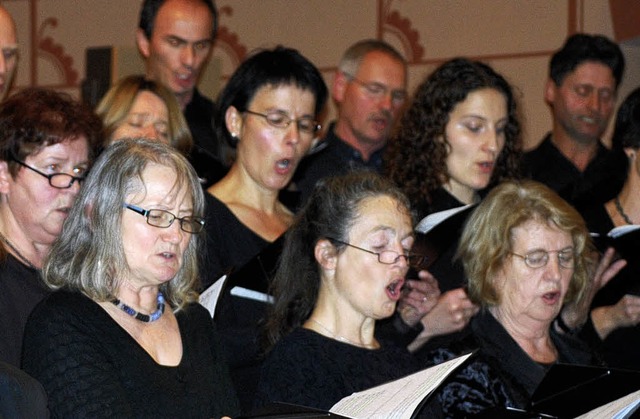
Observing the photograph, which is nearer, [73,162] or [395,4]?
[73,162]

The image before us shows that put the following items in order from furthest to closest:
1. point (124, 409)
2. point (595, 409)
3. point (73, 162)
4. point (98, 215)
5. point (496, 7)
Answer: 1. point (496, 7)
2. point (73, 162)
3. point (595, 409)
4. point (98, 215)
5. point (124, 409)

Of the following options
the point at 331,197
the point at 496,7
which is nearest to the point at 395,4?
the point at 496,7

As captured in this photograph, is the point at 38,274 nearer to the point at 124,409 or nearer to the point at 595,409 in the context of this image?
the point at 124,409

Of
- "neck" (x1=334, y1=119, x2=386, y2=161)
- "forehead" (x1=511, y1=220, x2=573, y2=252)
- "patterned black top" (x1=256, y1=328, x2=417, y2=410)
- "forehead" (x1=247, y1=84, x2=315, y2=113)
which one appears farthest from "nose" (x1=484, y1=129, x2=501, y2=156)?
"neck" (x1=334, y1=119, x2=386, y2=161)

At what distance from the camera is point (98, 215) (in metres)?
2.36

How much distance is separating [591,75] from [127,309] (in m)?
2.79

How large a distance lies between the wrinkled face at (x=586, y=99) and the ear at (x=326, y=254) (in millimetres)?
2061

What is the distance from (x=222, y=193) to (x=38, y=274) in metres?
0.81

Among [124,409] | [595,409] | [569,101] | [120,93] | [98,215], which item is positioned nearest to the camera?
[124,409]

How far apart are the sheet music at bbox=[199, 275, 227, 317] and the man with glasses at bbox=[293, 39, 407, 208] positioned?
178 centimetres

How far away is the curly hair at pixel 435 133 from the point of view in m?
3.52

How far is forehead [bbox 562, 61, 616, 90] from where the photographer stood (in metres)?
4.58

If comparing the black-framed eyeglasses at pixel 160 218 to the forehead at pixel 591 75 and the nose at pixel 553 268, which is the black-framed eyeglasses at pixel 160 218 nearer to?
the nose at pixel 553 268

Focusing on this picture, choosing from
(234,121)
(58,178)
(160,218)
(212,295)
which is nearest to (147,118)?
(234,121)
